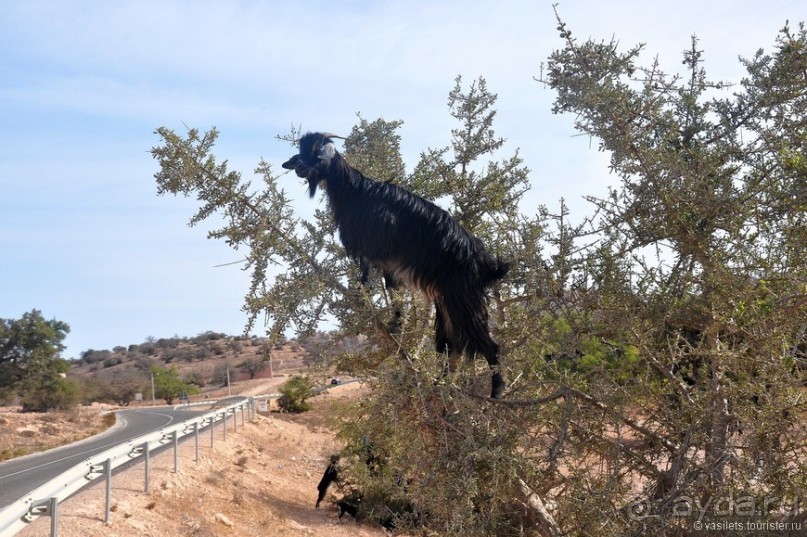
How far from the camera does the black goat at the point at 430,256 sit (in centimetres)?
495

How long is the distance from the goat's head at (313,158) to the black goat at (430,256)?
0.02m

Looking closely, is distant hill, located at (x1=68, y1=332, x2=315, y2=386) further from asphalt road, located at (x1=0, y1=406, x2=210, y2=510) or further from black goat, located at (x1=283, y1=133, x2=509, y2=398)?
black goat, located at (x1=283, y1=133, x2=509, y2=398)

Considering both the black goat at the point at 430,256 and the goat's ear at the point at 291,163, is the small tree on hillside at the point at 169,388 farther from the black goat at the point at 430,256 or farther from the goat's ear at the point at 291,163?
the black goat at the point at 430,256

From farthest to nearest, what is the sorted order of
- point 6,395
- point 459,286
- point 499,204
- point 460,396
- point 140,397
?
point 140,397
point 6,395
point 499,204
point 459,286
point 460,396

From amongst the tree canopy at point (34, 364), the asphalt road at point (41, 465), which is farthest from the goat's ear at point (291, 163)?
the tree canopy at point (34, 364)

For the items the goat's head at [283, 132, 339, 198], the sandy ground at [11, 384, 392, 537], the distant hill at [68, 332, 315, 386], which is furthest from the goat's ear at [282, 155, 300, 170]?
the distant hill at [68, 332, 315, 386]

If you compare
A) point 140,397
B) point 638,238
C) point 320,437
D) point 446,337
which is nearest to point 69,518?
point 446,337

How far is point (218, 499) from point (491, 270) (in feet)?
24.4

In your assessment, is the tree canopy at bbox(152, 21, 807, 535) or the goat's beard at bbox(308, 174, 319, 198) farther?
the goat's beard at bbox(308, 174, 319, 198)

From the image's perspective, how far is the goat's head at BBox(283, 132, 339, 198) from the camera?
17.1ft

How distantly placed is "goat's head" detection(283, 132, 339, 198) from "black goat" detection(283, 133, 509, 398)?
0.7 inches

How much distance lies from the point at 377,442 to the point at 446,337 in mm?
826

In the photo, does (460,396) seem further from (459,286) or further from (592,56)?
(592,56)

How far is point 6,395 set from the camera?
48.7 meters
